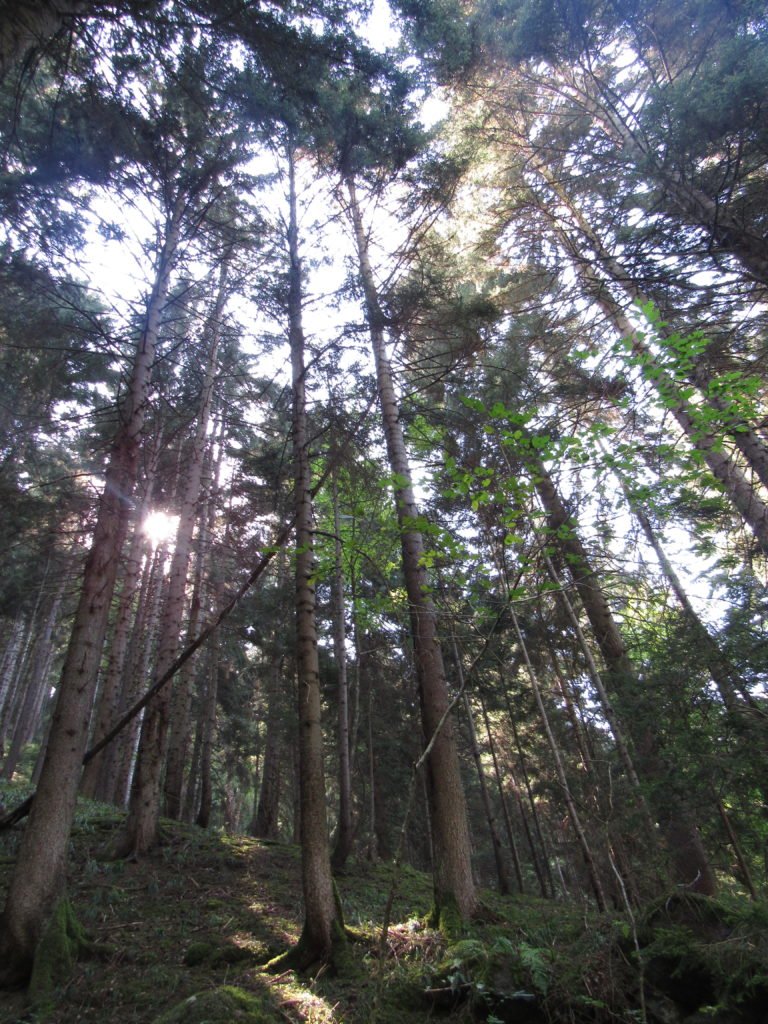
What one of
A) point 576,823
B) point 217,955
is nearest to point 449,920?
point 576,823

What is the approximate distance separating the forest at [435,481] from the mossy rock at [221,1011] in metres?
0.03

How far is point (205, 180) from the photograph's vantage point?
8555mm

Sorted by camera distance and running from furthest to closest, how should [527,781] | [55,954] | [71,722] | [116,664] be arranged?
[527,781]
[116,664]
[71,722]
[55,954]

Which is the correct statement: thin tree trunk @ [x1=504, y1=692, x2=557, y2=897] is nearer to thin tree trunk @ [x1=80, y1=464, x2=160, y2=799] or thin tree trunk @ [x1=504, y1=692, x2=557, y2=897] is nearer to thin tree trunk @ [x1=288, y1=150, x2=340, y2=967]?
thin tree trunk @ [x1=288, y1=150, x2=340, y2=967]

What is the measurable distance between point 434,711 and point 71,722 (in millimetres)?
4610

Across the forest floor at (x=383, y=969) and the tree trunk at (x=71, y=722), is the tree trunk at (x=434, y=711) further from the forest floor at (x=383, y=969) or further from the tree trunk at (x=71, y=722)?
the tree trunk at (x=71, y=722)

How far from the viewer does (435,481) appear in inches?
402

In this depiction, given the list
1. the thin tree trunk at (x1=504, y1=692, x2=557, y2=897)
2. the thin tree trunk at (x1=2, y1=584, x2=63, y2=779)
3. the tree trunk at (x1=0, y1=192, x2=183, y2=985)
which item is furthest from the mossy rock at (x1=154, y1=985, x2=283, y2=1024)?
the thin tree trunk at (x1=2, y1=584, x2=63, y2=779)

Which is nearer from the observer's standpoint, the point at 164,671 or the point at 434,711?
the point at 434,711

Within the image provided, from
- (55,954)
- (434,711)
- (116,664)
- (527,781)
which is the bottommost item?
(55,954)

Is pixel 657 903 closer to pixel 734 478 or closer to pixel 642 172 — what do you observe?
pixel 734 478

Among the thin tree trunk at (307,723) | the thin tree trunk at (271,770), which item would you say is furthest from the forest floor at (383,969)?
the thin tree trunk at (271,770)

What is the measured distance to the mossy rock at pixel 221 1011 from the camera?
3.66 meters

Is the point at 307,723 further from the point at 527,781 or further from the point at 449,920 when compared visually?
the point at 527,781
